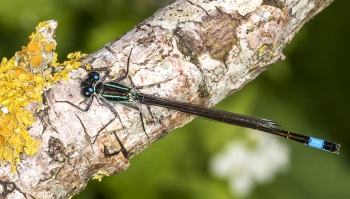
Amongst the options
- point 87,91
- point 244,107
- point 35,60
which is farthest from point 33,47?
point 244,107

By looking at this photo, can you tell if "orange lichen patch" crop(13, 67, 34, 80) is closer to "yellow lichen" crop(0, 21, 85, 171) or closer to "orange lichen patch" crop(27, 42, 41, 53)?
"yellow lichen" crop(0, 21, 85, 171)

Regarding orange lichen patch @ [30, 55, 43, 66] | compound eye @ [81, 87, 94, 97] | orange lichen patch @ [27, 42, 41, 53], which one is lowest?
compound eye @ [81, 87, 94, 97]

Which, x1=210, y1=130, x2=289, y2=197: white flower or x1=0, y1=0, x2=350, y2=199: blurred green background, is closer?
x1=0, y1=0, x2=350, y2=199: blurred green background

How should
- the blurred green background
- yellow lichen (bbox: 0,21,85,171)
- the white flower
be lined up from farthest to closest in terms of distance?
1. the white flower
2. the blurred green background
3. yellow lichen (bbox: 0,21,85,171)

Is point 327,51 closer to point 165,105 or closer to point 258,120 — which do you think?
point 258,120

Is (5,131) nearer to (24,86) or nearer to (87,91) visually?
(24,86)

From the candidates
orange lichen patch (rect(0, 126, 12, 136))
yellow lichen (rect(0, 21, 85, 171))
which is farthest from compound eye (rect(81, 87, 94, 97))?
orange lichen patch (rect(0, 126, 12, 136))

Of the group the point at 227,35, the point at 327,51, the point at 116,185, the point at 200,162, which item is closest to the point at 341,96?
the point at 327,51
